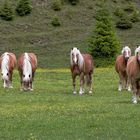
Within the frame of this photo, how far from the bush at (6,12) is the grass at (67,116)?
140 ft

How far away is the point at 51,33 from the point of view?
6994 centimetres

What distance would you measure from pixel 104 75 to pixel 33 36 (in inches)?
994

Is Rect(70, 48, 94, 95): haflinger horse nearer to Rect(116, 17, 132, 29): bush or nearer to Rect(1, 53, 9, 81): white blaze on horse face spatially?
Rect(1, 53, 9, 81): white blaze on horse face

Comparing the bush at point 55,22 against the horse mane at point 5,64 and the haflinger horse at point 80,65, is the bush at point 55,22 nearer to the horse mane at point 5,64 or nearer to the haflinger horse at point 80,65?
the horse mane at point 5,64

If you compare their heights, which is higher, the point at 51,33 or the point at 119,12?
the point at 119,12

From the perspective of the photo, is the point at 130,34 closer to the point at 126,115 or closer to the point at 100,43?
the point at 100,43

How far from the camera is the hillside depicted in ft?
208

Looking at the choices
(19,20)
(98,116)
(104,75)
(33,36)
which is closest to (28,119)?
(98,116)

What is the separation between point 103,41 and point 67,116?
40282 millimetres

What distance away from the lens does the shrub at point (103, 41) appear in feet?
194

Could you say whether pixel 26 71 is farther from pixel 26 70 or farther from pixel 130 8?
pixel 130 8

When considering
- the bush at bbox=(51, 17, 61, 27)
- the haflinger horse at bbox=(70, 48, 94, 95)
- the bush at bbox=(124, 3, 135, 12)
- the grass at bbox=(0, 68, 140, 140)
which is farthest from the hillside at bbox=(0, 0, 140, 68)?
the grass at bbox=(0, 68, 140, 140)

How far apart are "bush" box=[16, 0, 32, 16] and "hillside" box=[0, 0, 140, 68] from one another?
2.29 ft

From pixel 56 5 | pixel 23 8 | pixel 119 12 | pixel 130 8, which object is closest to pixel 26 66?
pixel 23 8
